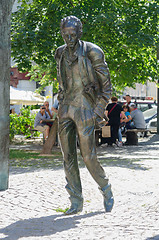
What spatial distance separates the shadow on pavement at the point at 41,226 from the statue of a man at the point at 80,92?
0.52m

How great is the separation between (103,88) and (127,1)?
14049mm

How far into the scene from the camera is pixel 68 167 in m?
5.78

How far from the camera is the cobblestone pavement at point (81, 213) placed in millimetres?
4805

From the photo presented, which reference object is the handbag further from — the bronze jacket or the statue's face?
the statue's face

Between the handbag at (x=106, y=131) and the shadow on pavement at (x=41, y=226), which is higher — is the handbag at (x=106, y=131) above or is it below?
above

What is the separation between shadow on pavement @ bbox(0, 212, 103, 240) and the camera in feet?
16.0

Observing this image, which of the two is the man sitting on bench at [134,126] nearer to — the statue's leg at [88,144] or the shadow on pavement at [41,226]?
the statue's leg at [88,144]

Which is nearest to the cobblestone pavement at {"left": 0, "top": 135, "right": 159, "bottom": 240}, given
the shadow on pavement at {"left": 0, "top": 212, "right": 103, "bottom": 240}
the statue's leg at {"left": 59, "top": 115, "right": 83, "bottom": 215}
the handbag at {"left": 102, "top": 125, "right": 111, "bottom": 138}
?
the shadow on pavement at {"left": 0, "top": 212, "right": 103, "bottom": 240}

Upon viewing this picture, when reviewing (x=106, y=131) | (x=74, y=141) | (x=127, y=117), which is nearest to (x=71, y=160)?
(x=74, y=141)

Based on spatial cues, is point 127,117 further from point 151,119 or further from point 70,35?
point 70,35

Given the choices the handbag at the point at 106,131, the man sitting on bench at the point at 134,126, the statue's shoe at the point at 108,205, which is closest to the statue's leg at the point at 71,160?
the statue's shoe at the point at 108,205

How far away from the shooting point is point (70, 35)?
554 cm

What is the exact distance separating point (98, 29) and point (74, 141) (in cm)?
1206

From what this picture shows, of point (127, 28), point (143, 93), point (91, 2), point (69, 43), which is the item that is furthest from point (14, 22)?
point (143, 93)
